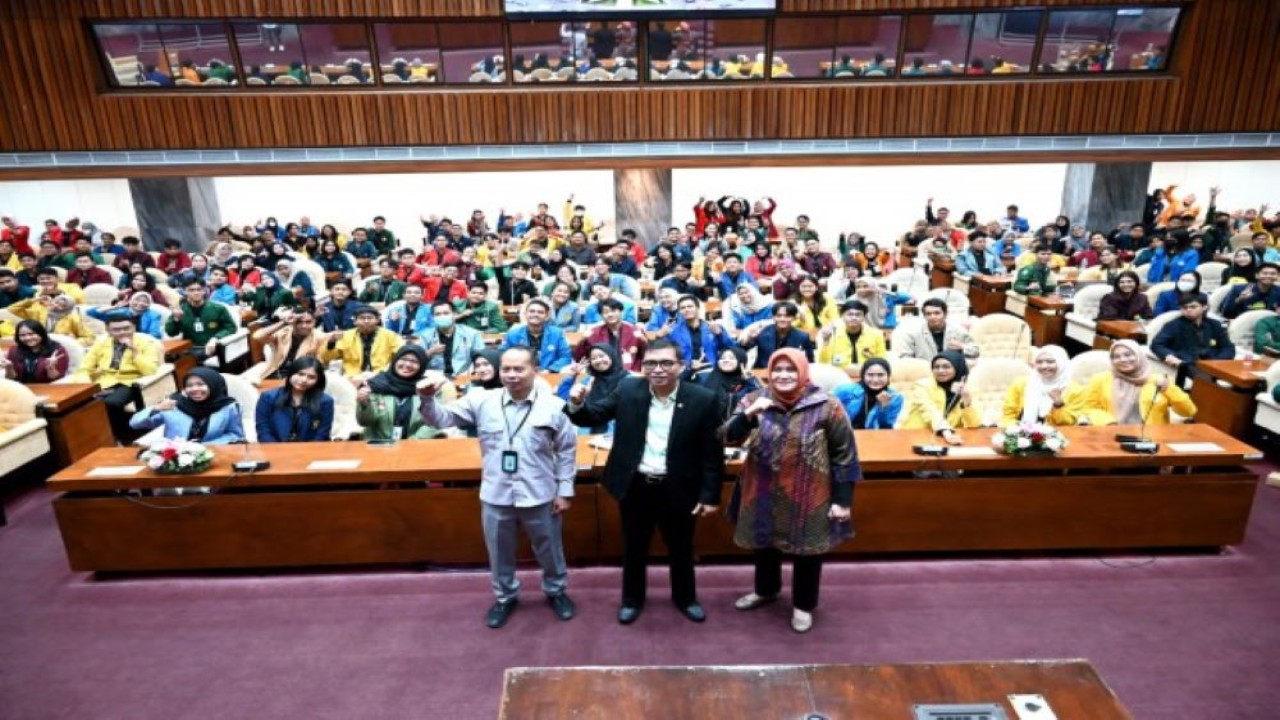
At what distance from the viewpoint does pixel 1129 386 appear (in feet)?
15.5

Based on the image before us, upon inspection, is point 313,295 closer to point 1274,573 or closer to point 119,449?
point 119,449

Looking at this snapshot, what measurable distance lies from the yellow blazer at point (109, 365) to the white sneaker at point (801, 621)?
18.3ft

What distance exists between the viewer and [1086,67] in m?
10.0

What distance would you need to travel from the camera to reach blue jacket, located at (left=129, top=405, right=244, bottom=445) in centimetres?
447

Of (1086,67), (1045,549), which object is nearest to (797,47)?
(1086,67)

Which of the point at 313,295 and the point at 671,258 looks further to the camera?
the point at 671,258

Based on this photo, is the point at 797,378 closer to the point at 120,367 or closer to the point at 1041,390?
the point at 1041,390

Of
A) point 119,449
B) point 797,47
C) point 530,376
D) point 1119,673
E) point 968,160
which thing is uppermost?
point 797,47

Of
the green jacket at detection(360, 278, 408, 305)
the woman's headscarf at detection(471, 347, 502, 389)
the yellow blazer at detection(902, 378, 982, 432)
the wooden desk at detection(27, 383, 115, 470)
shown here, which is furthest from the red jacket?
the wooden desk at detection(27, 383, 115, 470)

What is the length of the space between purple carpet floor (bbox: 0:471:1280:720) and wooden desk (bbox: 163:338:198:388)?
2751 mm

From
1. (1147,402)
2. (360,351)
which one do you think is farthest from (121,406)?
(1147,402)

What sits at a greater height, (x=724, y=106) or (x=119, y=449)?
(x=724, y=106)

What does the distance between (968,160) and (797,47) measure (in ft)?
9.64

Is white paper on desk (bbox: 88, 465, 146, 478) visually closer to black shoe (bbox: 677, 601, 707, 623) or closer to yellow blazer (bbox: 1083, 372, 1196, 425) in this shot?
black shoe (bbox: 677, 601, 707, 623)
